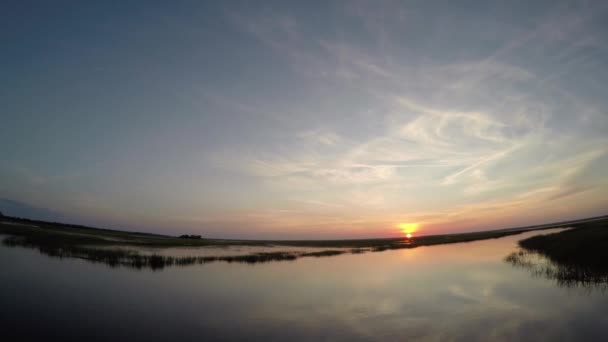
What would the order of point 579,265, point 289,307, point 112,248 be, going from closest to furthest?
point 289,307 < point 579,265 < point 112,248

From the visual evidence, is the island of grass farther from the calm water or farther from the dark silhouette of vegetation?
the dark silhouette of vegetation

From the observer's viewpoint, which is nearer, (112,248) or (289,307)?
(289,307)

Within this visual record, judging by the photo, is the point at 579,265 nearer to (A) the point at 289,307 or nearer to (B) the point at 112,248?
(A) the point at 289,307

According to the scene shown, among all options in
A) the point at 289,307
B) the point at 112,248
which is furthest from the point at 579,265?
the point at 112,248

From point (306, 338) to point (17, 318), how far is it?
12.7 metres

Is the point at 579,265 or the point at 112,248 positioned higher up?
the point at 579,265

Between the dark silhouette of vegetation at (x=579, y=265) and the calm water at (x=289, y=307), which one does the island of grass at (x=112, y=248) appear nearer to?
the calm water at (x=289, y=307)

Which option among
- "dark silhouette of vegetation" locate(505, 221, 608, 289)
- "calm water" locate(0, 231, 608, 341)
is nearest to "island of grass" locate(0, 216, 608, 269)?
"calm water" locate(0, 231, 608, 341)

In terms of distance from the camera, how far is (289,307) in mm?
19375

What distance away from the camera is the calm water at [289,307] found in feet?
46.9

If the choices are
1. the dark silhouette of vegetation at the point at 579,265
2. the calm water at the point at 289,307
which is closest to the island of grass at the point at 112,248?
the calm water at the point at 289,307

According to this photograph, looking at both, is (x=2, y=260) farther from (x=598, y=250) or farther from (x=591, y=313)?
(x=598, y=250)

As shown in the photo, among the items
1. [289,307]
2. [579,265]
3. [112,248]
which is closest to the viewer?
[289,307]

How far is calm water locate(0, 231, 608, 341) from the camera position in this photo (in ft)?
46.9
